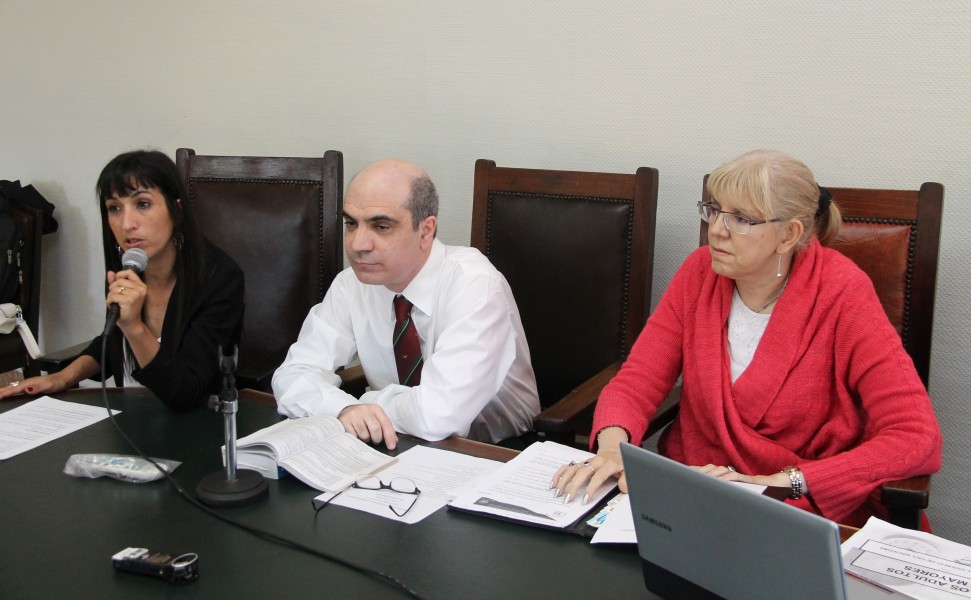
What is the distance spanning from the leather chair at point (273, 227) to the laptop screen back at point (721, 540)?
1.59 metres

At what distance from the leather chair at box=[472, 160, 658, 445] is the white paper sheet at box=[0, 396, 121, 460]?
40.3 inches

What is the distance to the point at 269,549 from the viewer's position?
3.87 feet

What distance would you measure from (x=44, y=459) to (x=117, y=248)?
0.75 meters

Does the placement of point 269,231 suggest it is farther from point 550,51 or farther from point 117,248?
point 550,51

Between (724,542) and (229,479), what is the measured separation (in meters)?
0.76

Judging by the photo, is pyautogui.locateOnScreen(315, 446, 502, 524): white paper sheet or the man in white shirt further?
the man in white shirt

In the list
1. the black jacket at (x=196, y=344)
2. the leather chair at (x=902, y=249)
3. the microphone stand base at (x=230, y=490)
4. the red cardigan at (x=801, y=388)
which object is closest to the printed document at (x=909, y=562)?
the red cardigan at (x=801, y=388)

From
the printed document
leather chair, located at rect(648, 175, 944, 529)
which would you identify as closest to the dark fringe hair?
leather chair, located at rect(648, 175, 944, 529)

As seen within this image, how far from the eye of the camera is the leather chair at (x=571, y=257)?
214 cm

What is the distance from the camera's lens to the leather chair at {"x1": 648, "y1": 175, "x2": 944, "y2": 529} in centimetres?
177

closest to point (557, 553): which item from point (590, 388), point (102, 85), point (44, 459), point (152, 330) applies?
point (590, 388)

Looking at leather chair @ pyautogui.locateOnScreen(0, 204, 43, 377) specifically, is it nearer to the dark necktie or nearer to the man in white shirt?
the man in white shirt

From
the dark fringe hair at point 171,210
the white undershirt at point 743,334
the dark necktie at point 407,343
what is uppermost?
the dark fringe hair at point 171,210

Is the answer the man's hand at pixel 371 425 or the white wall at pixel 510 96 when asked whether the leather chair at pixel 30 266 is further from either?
the man's hand at pixel 371 425
